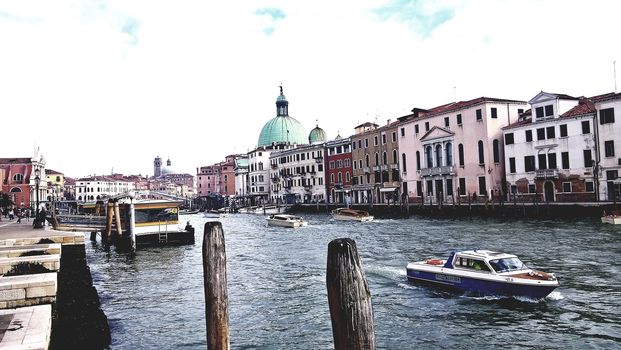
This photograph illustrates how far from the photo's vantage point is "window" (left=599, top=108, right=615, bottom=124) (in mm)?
34000

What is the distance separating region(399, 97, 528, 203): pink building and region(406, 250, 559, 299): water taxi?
29.5 metres

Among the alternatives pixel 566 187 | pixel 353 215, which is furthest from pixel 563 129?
pixel 353 215

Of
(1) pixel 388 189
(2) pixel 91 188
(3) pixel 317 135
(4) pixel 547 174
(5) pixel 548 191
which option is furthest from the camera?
(2) pixel 91 188

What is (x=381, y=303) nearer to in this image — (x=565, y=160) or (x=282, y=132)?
(x=565, y=160)

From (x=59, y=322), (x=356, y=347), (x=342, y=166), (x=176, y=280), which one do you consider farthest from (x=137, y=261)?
(x=342, y=166)

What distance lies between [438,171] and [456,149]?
113 inches

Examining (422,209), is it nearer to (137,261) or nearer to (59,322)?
(137,261)

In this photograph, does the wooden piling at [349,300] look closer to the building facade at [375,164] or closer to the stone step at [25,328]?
the stone step at [25,328]

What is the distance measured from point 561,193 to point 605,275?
25286mm

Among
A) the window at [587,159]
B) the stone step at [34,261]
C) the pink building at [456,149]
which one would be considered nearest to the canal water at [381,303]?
the stone step at [34,261]

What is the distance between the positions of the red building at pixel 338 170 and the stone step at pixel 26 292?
191 feet

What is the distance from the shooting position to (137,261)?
2166 cm

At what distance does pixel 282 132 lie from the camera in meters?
92.8

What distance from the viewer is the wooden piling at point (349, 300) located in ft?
10.2
